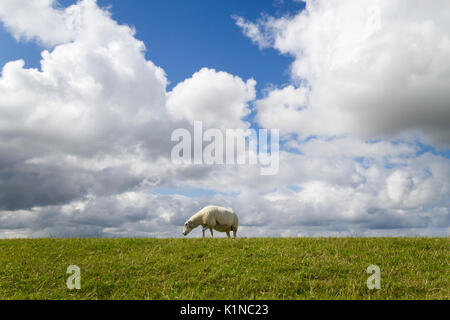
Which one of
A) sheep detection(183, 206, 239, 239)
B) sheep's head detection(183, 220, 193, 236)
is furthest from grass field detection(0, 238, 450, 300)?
sheep's head detection(183, 220, 193, 236)

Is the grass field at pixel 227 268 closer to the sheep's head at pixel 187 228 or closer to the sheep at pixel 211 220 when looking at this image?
the sheep at pixel 211 220

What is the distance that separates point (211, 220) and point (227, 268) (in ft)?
52.8

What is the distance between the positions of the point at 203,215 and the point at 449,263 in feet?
61.5

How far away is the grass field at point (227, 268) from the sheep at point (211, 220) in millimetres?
10638

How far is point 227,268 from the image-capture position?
42.3ft

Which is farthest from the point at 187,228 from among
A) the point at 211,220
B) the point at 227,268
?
the point at 227,268

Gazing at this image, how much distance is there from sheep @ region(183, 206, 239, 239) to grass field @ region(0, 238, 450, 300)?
10.6 meters

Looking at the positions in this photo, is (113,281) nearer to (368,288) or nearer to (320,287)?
(320,287)

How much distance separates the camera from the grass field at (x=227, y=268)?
1107 centimetres

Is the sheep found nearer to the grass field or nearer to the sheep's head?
the sheep's head

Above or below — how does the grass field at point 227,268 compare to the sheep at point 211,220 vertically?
below

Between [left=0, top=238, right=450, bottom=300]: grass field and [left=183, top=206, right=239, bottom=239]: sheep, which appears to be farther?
[left=183, top=206, right=239, bottom=239]: sheep

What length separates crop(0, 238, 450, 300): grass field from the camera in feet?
36.3

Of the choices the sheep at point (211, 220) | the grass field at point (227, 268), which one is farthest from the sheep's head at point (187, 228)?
the grass field at point (227, 268)
